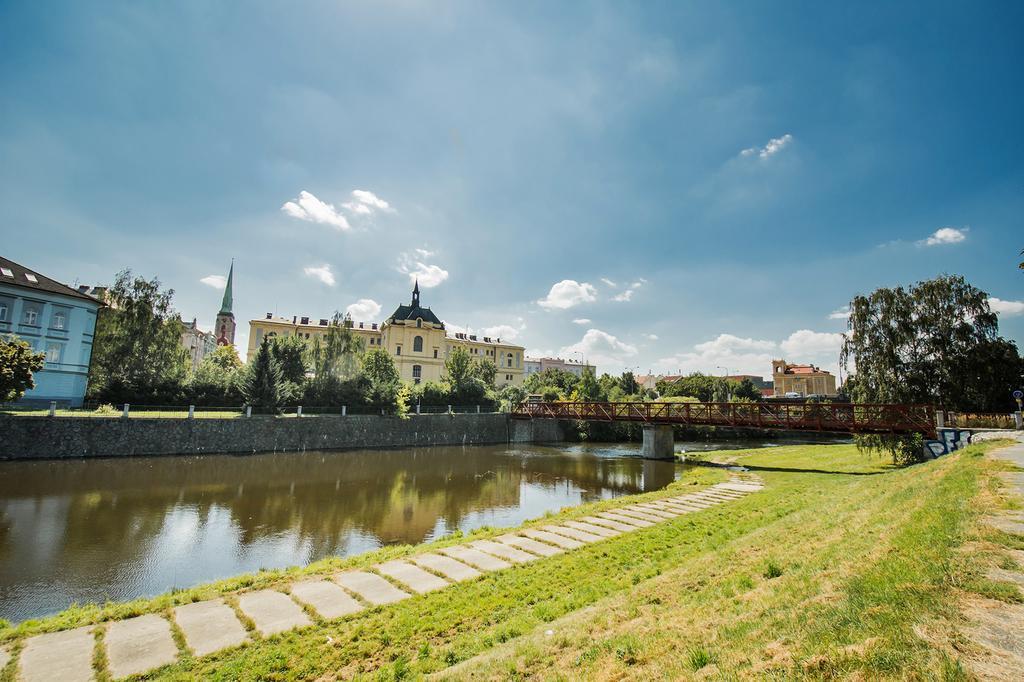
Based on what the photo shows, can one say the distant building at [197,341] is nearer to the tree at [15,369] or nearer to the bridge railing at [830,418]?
the tree at [15,369]

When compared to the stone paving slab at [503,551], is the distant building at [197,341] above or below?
above

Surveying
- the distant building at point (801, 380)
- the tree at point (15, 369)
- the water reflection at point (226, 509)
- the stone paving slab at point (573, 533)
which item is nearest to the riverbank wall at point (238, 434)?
the tree at point (15, 369)

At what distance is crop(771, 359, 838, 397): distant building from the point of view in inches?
3553

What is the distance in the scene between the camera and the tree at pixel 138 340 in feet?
106

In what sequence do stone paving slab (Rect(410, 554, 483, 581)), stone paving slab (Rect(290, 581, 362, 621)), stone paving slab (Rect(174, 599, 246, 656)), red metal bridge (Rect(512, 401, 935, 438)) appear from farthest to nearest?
red metal bridge (Rect(512, 401, 935, 438)), stone paving slab (Rect(410, 554, 483, 581)), stone paving slab (Rect(290, 581, 362, 621)), stone paving slab (Rect(174, 599, 246, 656))

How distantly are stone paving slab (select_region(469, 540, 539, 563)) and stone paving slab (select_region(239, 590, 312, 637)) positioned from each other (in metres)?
3.44

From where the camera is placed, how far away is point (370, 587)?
676 cm

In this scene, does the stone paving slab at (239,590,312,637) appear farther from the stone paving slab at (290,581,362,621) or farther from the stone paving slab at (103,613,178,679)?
the stone paving slab at (103,613,178,679)

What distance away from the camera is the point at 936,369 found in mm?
20172

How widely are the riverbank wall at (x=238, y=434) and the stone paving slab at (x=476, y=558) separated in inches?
958

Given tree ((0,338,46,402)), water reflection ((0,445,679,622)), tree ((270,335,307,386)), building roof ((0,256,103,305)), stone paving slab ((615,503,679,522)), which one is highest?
building roof ((0,256,103,305))

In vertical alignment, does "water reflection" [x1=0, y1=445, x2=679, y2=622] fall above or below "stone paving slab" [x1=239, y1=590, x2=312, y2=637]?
below

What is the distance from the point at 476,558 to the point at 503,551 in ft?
2.01

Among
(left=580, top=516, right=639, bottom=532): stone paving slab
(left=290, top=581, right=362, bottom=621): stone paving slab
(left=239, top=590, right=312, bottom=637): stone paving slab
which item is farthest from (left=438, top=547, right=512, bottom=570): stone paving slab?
(left=580, top=516, right=639, bottom=532): stone paving slab
